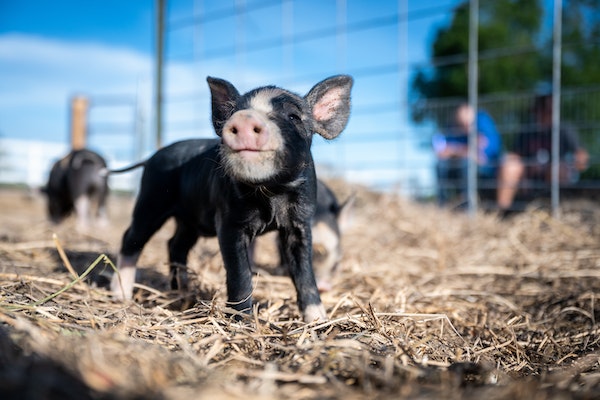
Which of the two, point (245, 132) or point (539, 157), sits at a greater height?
point (539, 157)

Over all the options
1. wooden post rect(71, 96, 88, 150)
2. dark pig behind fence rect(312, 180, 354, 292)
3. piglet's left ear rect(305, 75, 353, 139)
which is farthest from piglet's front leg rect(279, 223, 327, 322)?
wooden post rect(71, 96, 88, 150)

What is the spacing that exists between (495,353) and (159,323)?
1.45 meters

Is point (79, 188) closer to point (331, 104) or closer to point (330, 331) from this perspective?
point (331, 104)

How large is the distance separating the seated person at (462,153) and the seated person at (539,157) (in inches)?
13.4

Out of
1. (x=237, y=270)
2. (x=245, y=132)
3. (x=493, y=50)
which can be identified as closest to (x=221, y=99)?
(x=245, y=132)

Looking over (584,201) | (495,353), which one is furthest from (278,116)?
(584,201)

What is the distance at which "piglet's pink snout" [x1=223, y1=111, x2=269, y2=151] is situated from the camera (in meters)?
2.05

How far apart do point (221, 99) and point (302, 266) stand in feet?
3.21

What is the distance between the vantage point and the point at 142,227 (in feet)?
10.2

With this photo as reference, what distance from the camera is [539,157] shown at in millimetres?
8672

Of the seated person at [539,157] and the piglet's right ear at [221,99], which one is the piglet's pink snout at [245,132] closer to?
the piglet's right ear at [221,99]

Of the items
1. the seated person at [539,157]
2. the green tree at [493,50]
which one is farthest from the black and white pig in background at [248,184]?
the green tree at [493,50]

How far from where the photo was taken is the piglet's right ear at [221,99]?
2617 mm

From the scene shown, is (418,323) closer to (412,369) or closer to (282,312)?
(282,312)
